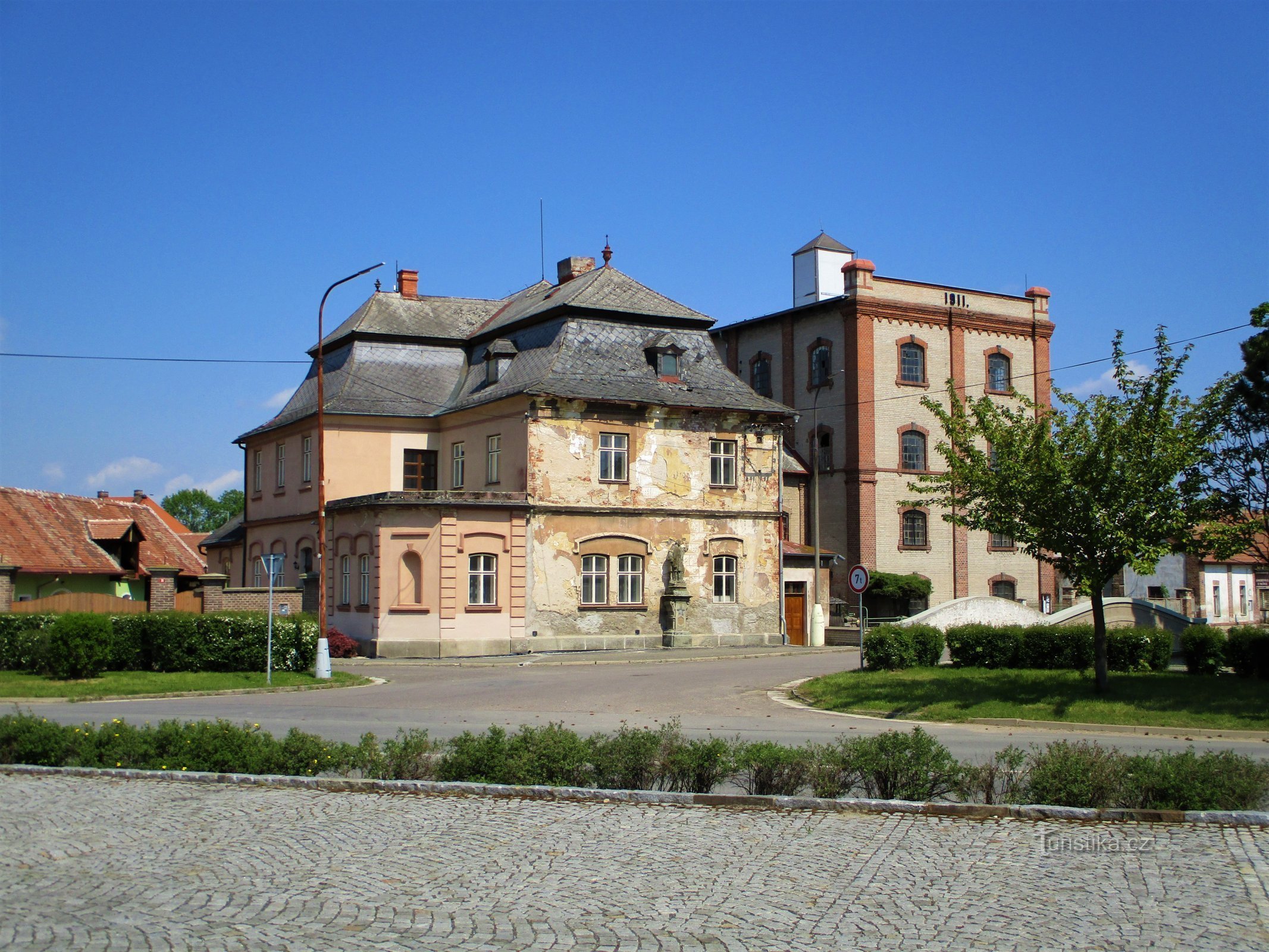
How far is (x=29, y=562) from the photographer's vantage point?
121 feet

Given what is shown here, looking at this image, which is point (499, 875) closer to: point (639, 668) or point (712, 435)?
point (639, 668)

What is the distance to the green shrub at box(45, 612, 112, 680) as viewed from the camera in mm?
24984

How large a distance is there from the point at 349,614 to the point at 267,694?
12.8 meters

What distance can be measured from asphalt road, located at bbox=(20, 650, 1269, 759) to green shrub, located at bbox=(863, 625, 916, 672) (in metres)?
2.11

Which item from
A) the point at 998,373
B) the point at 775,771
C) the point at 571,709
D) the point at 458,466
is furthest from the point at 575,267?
the point at 775,771

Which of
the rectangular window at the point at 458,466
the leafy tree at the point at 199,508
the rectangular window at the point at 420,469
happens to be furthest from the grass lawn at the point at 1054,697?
the leafy tree at the point at 199,508

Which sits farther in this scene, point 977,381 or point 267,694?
point 977,381

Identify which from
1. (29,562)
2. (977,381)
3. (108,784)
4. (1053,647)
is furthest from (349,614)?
(977,381)

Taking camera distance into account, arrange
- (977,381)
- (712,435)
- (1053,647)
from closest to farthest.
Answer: (1053,647), (712,435), (977,381)

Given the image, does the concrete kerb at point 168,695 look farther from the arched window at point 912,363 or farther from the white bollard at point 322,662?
the arched window at point 912,363

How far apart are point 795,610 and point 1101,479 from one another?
22.7m

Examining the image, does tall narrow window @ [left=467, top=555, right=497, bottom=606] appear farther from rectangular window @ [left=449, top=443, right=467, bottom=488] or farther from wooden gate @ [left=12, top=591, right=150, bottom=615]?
wooden gate @ [left=12, top=591, right=150, bottom=615]

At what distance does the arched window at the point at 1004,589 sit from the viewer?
161ft

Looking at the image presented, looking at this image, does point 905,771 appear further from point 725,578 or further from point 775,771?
point 725,578
